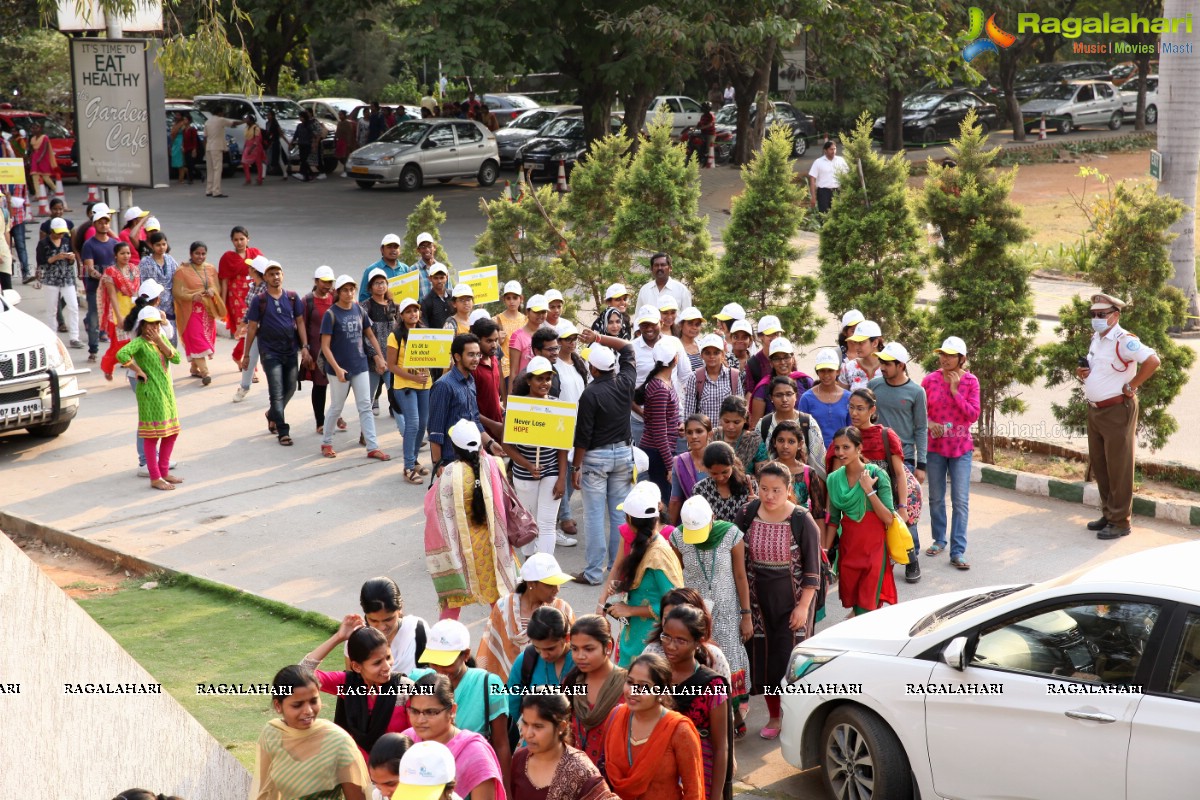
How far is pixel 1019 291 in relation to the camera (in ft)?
38.2

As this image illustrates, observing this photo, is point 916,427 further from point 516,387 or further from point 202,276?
point 202,276

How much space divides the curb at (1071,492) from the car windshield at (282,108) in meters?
25.6

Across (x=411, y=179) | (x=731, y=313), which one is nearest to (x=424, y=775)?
(x=731, y=313)

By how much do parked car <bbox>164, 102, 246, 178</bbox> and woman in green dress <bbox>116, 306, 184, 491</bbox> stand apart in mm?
22307

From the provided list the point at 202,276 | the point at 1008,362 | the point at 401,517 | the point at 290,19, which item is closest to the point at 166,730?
the point at 401,517

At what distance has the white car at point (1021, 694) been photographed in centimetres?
530

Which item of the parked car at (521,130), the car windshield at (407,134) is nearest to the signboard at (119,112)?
the car windshield at (407,134)

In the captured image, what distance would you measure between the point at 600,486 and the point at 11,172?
14.6m

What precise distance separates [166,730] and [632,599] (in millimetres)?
2361

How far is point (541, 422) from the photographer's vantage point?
29.0 ft

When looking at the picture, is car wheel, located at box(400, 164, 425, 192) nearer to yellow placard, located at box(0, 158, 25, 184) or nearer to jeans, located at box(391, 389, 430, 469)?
yellow placard, located at box(0, 158, 25, 184)

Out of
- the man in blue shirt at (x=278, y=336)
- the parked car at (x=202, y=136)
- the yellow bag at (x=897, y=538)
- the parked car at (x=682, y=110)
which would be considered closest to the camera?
the yellow bag at (x=897, y=538)

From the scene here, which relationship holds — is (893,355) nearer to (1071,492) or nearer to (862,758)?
(1071,492)

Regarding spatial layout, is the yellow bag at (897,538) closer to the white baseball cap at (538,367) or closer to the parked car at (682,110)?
the white baseball cap at (538,367)
